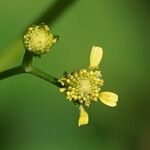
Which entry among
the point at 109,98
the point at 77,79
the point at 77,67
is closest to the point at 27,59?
the point at 77,79

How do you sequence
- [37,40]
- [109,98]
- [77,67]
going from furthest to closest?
[77,67] < [109,98] < [37,40]

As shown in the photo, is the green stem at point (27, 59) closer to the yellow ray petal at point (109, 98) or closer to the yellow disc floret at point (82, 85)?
the yellow disc floret at point (82, 85)

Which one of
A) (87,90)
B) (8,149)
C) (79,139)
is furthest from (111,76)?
(87,90)

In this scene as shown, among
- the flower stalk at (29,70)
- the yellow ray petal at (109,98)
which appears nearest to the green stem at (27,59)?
the flower stalk at (29,70)

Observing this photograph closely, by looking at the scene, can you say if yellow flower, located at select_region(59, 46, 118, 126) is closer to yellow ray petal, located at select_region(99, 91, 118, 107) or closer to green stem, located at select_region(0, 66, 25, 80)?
yellow ray petal, located at select_region(99, 91, 118, 107)

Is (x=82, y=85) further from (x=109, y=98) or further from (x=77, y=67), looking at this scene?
(x=77, y=67)
